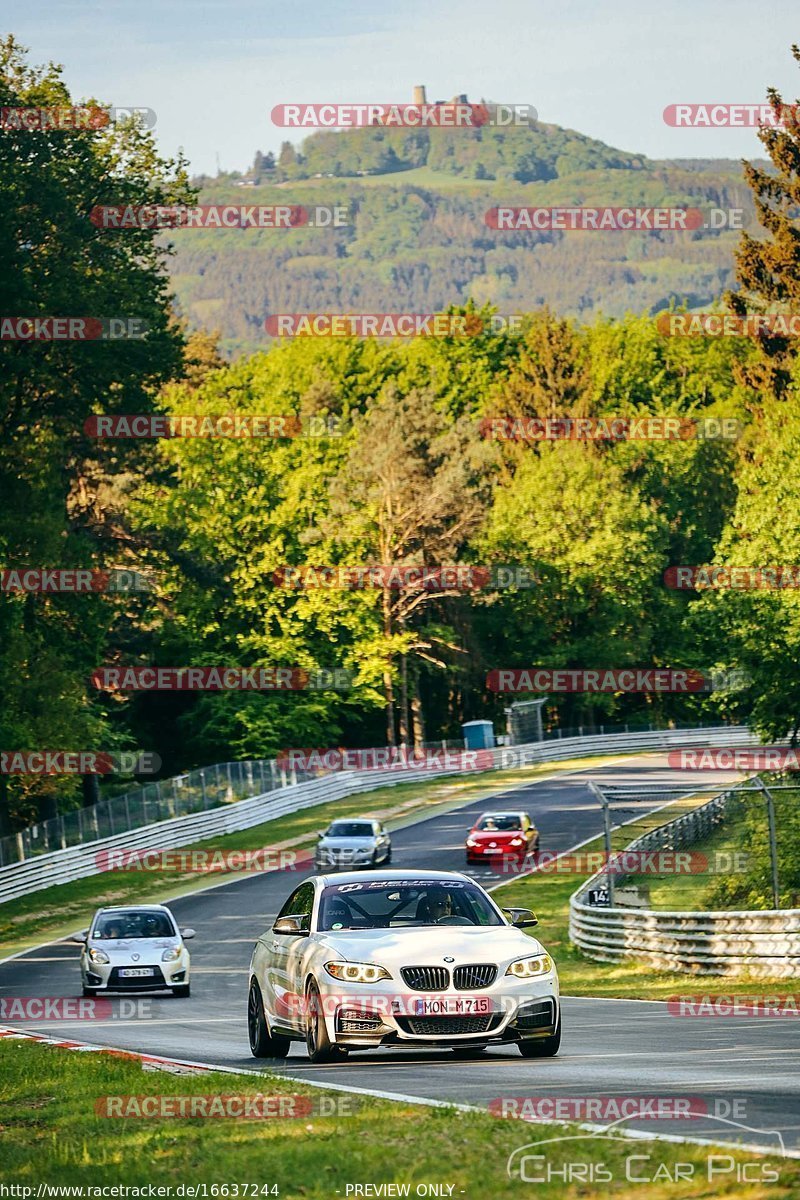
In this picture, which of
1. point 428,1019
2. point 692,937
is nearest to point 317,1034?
point 428,1019

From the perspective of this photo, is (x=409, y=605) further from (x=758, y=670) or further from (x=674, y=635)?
(x=758, y=670)

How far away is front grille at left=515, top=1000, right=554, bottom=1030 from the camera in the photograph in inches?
512

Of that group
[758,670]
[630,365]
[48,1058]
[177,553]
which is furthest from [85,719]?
[630,365]

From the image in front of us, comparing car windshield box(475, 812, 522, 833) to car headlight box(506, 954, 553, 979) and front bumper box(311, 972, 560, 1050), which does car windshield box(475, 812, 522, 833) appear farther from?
front bumper box(311, 972, 560, 1050)

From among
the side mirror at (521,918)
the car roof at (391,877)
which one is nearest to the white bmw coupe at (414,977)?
the car roof at (391,877)

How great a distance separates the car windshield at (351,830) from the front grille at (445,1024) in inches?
1300

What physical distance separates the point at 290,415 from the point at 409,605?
1463 centimetres

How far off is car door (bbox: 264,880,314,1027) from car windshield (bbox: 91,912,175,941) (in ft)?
42.5

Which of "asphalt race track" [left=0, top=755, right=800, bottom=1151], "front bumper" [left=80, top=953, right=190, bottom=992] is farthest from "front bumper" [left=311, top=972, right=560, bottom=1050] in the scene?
"front bumper" [left=80, top=953, right=190, bottom=992]

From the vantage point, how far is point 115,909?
92.6 ft

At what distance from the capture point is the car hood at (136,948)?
87.9ft

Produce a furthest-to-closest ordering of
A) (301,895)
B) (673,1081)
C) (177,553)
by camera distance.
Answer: (177,553)
(301,895)
(673,1081)

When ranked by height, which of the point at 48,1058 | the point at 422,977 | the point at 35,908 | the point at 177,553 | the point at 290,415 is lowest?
the point at 35,908

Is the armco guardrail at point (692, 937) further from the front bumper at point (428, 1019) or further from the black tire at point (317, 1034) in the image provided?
the black tire at point (317, 1034)
